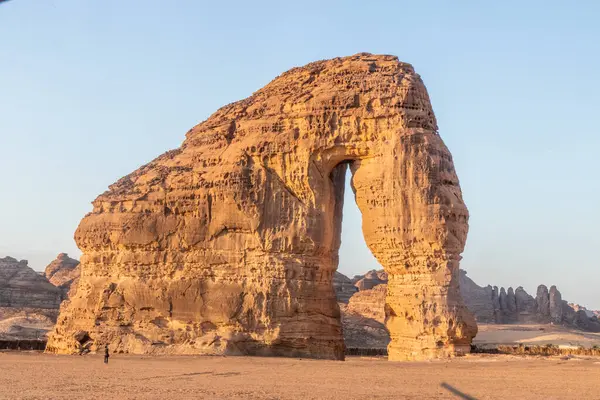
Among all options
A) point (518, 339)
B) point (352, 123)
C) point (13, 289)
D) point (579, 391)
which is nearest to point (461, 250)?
point (352, 123)

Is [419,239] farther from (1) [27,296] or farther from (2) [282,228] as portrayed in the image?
(1) [27,296]

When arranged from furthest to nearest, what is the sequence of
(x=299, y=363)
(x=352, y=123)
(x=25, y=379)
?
(x=352, y=123) < (x=299, y=363) < (x=25, y=379)

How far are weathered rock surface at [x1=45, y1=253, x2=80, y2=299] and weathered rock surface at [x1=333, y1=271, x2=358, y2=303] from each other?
2783 cm

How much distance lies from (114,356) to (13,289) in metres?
44.7

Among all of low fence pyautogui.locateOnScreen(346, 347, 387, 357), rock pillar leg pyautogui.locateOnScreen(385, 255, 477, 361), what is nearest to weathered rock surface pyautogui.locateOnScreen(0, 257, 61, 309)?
low fence pyautogui.locateOnScreen(346, 347, 387, 357)

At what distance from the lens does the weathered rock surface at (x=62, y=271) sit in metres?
76.3

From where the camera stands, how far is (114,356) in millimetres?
27281

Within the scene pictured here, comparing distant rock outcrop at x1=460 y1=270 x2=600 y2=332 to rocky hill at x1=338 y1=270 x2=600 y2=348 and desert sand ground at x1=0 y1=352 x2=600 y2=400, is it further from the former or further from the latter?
desert sand ground at x1=0 y1=352 x2=600 y2=400

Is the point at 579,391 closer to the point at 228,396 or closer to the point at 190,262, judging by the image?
the point at 228,396

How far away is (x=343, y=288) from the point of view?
69125mm

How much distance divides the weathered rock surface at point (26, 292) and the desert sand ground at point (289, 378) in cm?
4178

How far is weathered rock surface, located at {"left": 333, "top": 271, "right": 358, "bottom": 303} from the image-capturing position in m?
67.1

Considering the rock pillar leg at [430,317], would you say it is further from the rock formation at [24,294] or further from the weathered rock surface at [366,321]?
the rock formation at [24,294]

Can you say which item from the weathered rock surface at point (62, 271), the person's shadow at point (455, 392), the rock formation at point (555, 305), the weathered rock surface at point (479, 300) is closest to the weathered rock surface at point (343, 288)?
the weathered rock surface at point (479, 300)
